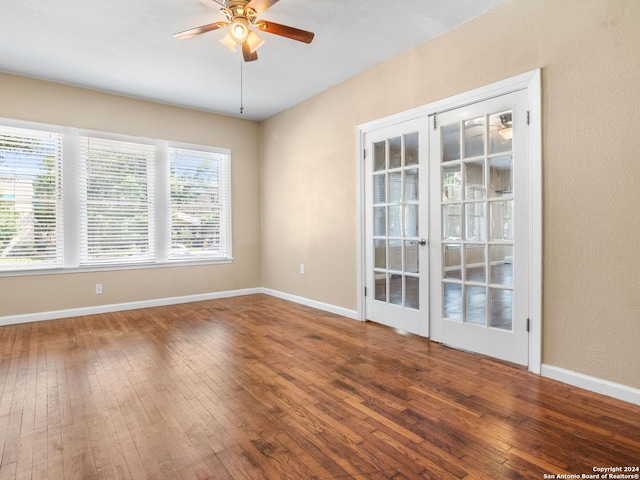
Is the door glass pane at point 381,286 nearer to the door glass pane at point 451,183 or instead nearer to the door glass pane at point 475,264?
the door glass pane at point 475,264

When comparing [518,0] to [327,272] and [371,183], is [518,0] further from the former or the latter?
[327,272]

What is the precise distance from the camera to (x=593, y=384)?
2.41 meters

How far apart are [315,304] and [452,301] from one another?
2.10 m

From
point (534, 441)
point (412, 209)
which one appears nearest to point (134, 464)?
point (534, 441)

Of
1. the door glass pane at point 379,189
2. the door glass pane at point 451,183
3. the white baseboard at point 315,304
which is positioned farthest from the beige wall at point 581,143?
the white baseboard at point 315,304

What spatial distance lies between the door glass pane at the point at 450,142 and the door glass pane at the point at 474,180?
16cm

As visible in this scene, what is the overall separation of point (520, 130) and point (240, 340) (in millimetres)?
3072

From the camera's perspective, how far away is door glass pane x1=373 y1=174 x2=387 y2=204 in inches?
157

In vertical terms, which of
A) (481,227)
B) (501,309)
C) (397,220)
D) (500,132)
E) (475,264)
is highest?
(500,132)

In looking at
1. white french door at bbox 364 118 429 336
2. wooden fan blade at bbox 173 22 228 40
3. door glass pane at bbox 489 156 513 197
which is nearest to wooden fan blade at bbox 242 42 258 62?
wooden fan blade at bbox 173 22 228 40

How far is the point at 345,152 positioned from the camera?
4438mm

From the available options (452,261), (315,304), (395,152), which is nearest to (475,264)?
(452,261)

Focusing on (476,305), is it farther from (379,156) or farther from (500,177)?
(379,156)

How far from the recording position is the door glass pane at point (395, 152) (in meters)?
3.78
